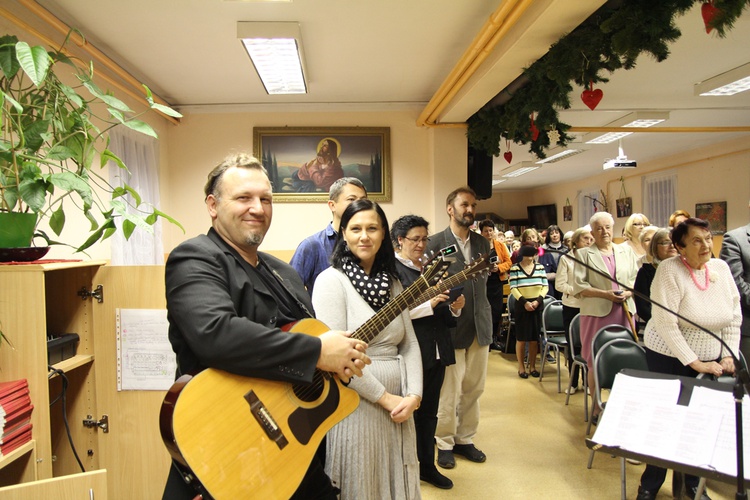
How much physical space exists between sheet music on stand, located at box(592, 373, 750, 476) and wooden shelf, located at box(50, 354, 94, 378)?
6.95ft

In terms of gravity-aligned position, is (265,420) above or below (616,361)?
above

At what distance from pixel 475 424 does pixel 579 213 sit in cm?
1025

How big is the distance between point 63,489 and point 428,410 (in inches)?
74.3

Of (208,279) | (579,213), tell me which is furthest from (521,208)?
(208,279)

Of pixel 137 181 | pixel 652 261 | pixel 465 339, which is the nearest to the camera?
pixel 465 339

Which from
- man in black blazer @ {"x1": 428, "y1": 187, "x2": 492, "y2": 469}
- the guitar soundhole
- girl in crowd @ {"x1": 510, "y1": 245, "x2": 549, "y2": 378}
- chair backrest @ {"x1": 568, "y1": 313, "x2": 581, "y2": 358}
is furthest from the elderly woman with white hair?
the guitar soundhole

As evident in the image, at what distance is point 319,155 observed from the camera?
489 cm

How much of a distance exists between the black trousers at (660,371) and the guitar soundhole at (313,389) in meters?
2.10

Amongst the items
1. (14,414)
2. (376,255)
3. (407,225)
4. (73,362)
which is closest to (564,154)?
(407,225)

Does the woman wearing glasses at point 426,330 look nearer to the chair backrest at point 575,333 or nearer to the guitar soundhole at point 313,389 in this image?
the guitar soundhole at point 313,389

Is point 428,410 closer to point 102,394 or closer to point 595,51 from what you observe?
point 102,394

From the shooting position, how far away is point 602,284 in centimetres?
372

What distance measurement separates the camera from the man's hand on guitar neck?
48.0 inches

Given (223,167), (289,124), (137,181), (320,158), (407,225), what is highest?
(289,124)
